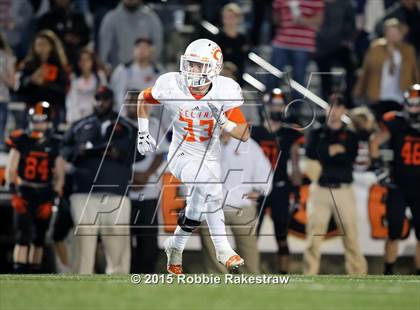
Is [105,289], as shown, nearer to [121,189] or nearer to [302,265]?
[121,189]

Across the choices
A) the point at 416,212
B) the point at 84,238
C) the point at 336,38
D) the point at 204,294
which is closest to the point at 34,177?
the point at 84,238

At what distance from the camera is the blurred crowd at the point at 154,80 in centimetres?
1474

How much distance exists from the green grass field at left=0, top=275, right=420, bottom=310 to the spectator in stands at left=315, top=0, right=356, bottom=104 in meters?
5.55

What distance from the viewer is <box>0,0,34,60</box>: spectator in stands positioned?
1677 cm

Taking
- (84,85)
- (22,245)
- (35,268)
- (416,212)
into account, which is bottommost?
(35,268)

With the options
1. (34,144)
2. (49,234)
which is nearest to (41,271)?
(49,234)

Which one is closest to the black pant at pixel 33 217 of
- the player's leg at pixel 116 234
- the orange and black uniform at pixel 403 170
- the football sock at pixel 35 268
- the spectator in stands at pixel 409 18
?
the football sock at pixel 35 268

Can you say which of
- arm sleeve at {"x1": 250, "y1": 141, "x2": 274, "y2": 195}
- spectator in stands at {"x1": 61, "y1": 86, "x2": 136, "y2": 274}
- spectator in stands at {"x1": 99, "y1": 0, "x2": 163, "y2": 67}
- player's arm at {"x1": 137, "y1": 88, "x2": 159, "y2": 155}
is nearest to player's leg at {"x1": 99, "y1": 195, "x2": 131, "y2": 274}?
spectator in stands at {"x1": 61, "y1": 86, "x2": 136, "y2": 274}

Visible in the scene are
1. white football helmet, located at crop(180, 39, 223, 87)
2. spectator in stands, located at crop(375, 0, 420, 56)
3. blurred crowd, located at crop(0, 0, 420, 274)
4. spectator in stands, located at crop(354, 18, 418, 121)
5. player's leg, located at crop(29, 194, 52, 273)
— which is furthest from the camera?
spectator in stands, located at crop(375, 0, 420, 56)

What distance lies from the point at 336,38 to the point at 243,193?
329 cm

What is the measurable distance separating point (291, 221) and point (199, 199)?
4060 millimetres

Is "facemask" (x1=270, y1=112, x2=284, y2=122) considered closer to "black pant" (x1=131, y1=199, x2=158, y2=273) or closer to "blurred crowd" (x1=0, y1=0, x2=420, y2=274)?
"blurred crowd" (x1=0, y1=0, x2=420, y2=274)

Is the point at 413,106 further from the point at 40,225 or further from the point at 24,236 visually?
the point at 24,236

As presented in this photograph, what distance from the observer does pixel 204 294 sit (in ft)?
34.0
